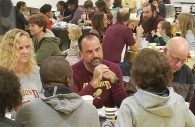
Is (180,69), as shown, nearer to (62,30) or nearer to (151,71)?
(151,71)

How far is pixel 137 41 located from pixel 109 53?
20.8 inches

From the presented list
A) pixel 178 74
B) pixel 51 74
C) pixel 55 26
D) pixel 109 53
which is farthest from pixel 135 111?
pixel 55 26

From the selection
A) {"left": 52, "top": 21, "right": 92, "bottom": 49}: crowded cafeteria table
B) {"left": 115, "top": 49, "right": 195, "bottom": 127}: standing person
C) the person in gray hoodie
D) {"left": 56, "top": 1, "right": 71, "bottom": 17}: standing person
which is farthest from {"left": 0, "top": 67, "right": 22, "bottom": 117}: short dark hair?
{"left": 56, "top": 1, "right": 71, "bottom": 17}: standing person

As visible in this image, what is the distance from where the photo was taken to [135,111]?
7.16ft

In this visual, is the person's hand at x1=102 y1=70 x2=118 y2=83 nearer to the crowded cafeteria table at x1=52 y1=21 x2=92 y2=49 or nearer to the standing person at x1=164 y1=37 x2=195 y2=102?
the standing person at x1=164 y1=37 x2=195 y2=102

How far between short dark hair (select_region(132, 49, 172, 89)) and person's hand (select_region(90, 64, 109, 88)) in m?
0.97

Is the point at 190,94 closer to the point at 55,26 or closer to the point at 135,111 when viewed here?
→ the point at 135,111

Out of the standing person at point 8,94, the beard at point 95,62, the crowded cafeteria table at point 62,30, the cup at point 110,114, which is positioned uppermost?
the standing person at point 8,94

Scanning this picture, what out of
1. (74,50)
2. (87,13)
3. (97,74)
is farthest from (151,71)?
(87,13)

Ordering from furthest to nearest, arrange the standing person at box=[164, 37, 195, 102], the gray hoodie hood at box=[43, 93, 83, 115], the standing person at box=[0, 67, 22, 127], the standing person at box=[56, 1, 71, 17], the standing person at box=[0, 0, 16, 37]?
the standing person at box=[56, 1, 71, 17]
the standing person at box=[0, 0, 16, 37]
the standing person at box=[164, 37, 195, 102]
the gray hoodie hood at box=[43, 93, 83, 115]
the standing person at box=[0, 67, 22, 127]

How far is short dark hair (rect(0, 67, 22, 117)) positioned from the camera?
1959 millimetres

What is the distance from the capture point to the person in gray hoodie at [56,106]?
212 cm

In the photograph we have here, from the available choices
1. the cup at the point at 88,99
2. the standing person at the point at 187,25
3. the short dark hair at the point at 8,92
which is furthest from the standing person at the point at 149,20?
the short dark hair at the point at 8,92

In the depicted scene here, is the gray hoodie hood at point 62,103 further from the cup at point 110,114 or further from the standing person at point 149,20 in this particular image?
the standing person at point 149,20
